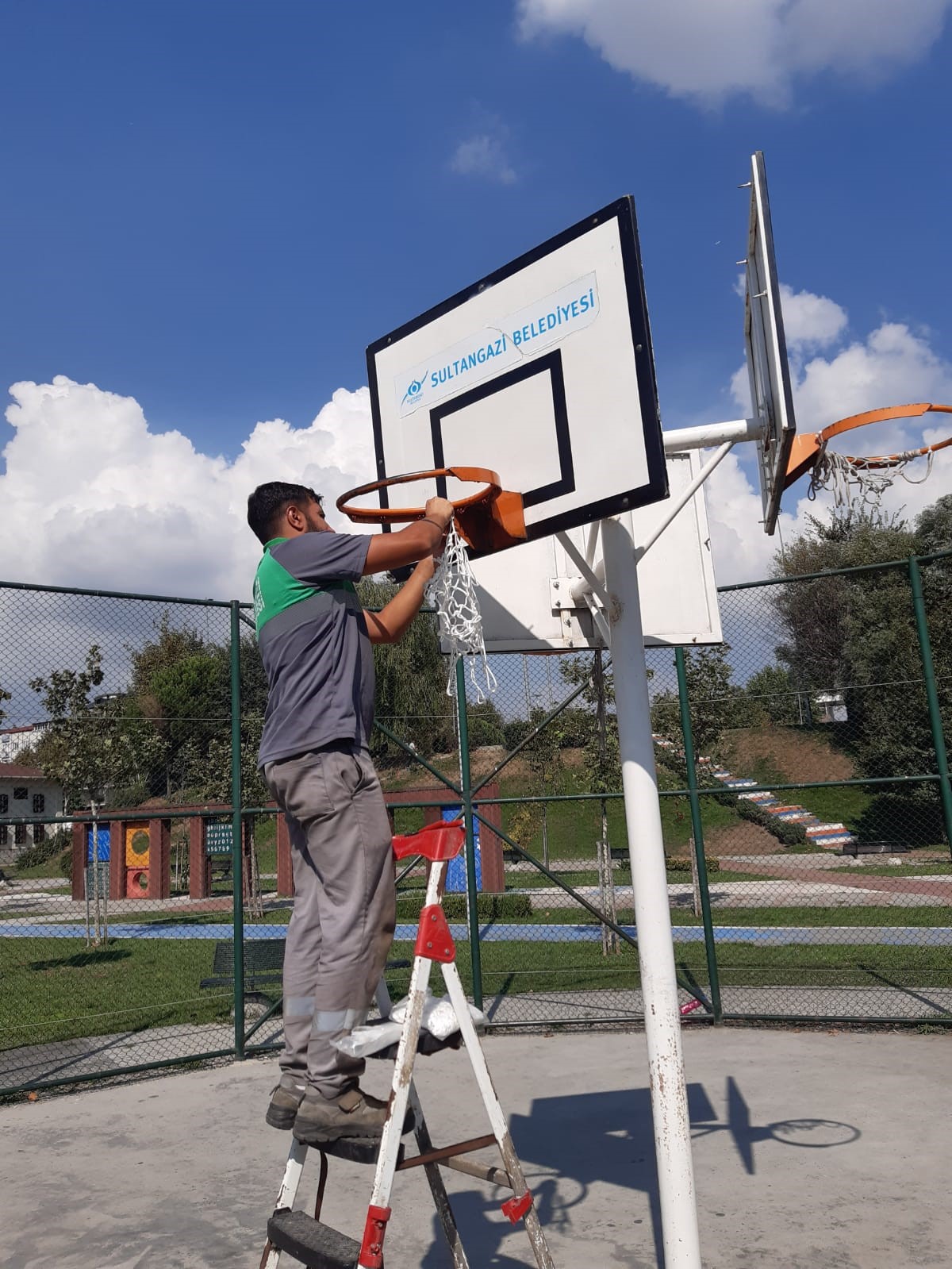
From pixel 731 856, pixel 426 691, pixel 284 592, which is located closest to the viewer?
pixel 284 592

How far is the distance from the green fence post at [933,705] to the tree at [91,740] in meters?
5.64

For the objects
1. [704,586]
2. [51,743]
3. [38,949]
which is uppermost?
[704,586]

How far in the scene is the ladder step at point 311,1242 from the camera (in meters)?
2.27

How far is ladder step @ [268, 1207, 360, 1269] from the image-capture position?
2270 mm

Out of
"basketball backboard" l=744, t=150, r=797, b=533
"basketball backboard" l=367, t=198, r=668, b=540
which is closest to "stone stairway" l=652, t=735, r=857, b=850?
"basketball backboard" l=744, t=150, r=797, b=533

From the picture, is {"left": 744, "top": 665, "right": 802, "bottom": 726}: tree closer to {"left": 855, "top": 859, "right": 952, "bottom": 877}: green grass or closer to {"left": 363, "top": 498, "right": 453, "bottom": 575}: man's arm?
{"left": 855, "top": 859, "right": 952, "bottom": 877}: green grass

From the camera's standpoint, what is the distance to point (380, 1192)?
2.22m

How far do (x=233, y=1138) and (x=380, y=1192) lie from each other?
304 cm

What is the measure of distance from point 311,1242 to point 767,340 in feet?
9.64

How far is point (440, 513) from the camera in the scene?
2996 millimetres

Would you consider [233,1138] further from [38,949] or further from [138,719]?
[38,949]

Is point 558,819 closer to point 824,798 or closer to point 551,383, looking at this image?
point 824,798

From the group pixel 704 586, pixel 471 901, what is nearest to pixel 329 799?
pixel 704 586

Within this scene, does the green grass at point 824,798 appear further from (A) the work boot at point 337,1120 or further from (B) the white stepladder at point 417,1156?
(A) the work boot at point 337,1120
